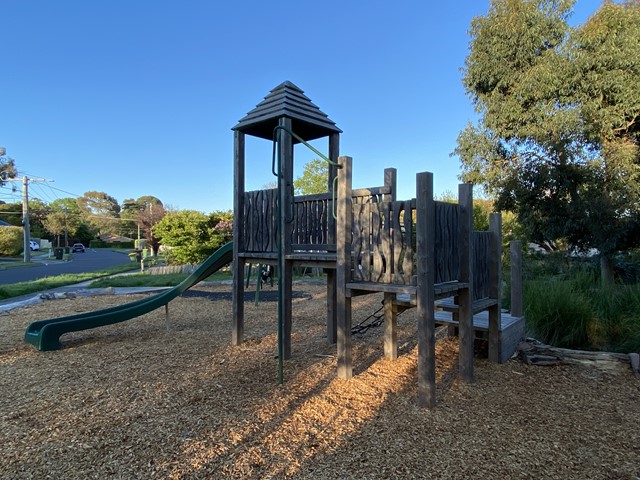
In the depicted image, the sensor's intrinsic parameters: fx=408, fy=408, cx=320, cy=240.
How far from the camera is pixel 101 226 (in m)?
83.7

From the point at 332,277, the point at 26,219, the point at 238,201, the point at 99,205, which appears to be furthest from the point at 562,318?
the point at 99,205

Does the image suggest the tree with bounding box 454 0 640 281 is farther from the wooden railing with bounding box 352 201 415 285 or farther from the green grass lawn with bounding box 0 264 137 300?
the green grass lawn with bounding box 0 264 137 300

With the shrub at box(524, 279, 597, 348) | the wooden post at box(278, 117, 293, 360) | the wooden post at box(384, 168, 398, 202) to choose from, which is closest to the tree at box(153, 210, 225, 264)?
the wooden post at box(278, 117, 293, 360)

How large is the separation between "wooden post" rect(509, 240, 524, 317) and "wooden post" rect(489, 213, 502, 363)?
490 mm

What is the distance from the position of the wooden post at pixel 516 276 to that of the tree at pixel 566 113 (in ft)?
13.5

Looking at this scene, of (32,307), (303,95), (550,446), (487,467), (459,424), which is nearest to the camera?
(487,467)

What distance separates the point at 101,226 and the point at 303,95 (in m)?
89.9

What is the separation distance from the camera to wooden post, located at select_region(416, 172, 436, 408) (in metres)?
3.44

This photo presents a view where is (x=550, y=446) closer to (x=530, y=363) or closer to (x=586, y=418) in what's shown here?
(x=586, y=418)

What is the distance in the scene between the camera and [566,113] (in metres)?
8.97

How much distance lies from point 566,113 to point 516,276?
5.81 meters

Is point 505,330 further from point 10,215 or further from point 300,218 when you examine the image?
point 10,215

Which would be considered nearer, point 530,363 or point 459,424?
point 459,424

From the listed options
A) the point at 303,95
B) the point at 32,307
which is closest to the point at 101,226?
the point at 32,307
